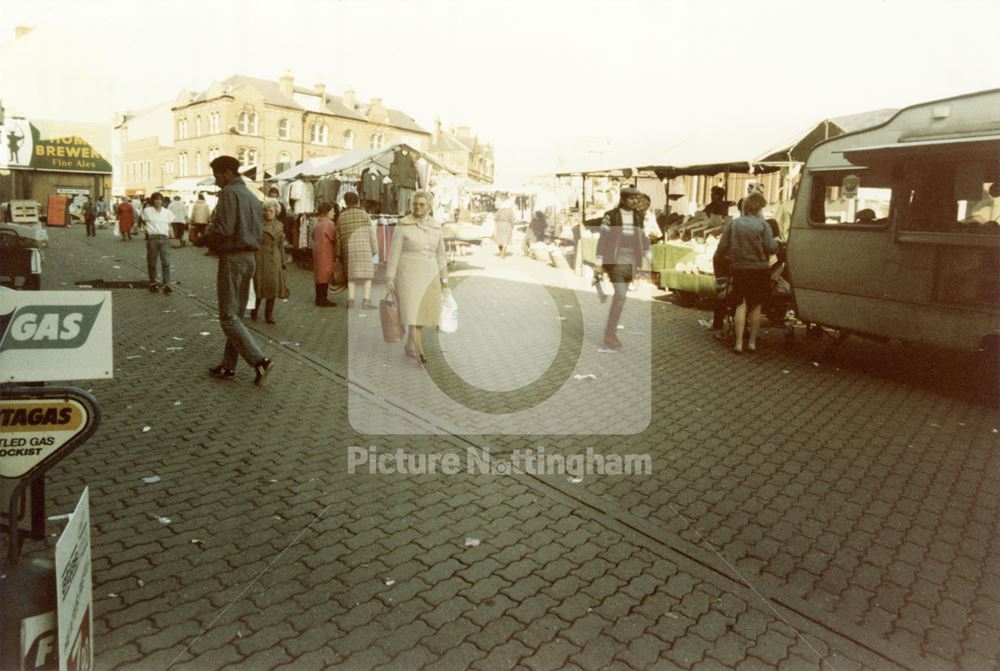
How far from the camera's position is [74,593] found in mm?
2104

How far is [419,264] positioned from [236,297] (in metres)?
2.07

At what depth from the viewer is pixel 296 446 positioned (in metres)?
5.79

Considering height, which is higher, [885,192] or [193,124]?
[193,124]

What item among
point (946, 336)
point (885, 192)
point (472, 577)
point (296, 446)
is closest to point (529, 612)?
point (472, 577)

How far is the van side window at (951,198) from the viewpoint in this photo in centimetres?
795

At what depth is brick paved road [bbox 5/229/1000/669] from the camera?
10.8 ft

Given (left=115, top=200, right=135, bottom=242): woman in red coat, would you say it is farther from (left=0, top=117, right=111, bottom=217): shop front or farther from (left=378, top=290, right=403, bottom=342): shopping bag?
(left=378, top=290, right=403, bottom=342): shopping bag

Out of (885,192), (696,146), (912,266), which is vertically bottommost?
(912,266)

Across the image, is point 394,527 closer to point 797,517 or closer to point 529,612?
point 529,612

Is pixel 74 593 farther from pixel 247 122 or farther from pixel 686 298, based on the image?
pixel 247 122

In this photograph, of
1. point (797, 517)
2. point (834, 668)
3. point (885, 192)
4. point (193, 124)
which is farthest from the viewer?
point (193, 124)

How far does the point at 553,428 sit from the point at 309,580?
126 inches

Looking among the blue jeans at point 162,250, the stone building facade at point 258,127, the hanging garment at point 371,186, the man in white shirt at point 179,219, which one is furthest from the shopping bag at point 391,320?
the stone building facade at point 258,127

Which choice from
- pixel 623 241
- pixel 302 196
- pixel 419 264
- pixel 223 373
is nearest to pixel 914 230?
pixel 623 241
